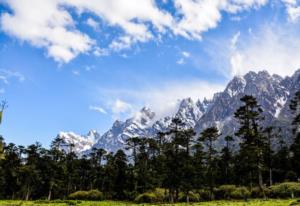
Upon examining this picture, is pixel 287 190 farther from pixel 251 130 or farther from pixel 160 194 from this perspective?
pixel 160 194

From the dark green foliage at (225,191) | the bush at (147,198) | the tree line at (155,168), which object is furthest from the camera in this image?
the bush at (147,198)

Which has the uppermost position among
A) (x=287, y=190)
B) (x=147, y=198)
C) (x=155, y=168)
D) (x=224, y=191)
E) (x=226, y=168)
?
(x=226, y=168)

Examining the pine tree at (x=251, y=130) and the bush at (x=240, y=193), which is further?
the bush at (x=240, y=193)

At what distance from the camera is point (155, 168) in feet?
317

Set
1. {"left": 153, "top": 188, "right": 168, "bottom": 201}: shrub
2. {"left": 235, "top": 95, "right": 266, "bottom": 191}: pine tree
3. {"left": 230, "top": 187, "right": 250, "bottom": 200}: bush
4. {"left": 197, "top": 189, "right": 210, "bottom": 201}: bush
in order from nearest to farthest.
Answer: {"left": 235, "top": 95, "right": 266, "bottom": 191}: pine tree, {"left": 230, "top": 187, "right": 250, "bottom": 200}: bush, {"left": 153, "top": 188, "right": 168, "bottom": 201}: shrub, {"left": 197, "top": 189, "right": 210, "bottom": 201}: bush

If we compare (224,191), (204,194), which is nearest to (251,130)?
(224,191)

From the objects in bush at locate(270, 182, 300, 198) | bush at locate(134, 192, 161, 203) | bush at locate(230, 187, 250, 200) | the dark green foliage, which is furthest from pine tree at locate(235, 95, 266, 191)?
bush at locate(134, 192, 161, 203)

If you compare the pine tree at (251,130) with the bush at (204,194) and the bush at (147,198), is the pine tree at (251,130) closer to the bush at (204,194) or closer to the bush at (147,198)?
the bush at (204,194)

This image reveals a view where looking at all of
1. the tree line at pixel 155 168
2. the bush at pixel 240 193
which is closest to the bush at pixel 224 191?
the tree line at pixel 155 168

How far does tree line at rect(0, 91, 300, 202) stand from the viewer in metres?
71.6

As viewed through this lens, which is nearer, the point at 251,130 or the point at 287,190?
the point at 287,190

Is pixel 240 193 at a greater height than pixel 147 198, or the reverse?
pixel 240 193

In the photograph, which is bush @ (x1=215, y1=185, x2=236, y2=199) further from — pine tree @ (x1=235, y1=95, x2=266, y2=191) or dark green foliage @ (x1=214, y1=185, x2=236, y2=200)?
pine tree @ (x1=235, y1=95, x2=266, y2=191)

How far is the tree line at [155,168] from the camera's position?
235ft
